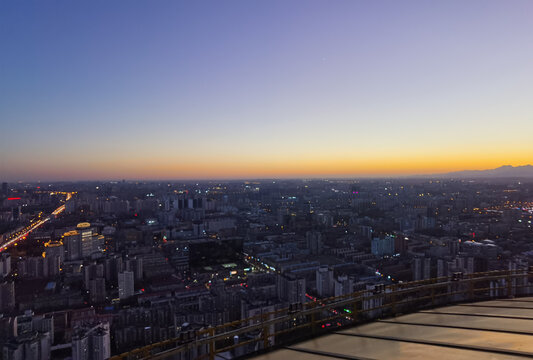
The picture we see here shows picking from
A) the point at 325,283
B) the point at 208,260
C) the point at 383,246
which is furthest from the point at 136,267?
the point at 383,246

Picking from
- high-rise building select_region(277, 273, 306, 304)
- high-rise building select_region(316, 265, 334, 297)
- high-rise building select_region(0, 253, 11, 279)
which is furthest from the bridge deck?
high-rise building select_region(0, 253, 11, 279)

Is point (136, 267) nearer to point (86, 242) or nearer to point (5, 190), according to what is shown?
point (86, 242)

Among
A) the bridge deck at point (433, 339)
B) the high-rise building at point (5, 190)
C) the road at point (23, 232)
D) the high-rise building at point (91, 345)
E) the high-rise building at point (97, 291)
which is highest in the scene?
the high-rise building at point (5, 190)

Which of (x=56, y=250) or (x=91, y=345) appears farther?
(x=56, y=250)

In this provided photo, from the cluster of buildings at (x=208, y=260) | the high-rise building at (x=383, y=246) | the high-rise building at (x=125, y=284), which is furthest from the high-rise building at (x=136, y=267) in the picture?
the high-rise building at (x=383, y=246)

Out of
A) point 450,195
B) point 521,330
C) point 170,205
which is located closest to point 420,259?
point 521,330

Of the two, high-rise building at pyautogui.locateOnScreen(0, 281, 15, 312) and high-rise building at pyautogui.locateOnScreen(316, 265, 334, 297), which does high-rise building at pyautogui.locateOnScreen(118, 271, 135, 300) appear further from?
high-rise building at pyautogui.locateOnScreen(316, 265, 334, 297)

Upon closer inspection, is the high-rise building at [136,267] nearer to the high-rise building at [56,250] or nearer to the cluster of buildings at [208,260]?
the cluster of buildings at [208,260]
